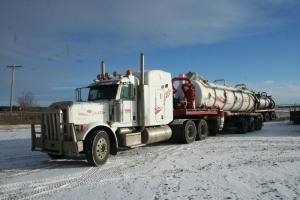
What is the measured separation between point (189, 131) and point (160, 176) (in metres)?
6.35

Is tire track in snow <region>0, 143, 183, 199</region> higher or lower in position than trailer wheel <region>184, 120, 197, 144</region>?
lower

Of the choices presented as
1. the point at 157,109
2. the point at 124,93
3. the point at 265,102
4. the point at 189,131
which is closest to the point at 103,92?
the point at 124,93

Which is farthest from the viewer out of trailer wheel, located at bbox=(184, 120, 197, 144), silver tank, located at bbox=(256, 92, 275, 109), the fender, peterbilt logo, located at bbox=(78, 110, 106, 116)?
silver tank, located at bbox=(256, 92, 275, 109)

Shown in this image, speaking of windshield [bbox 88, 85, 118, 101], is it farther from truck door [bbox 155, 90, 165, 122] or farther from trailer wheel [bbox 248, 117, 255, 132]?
trailer wheel [bbox 248, 117, 255, 132]

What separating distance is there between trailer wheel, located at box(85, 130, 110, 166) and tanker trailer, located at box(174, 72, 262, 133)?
22.3ft

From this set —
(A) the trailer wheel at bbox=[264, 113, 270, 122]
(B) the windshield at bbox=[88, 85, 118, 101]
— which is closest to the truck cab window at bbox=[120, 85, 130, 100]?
(B) the windshield at bbox=[88, 85, 118, 101]

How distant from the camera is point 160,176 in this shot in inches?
247

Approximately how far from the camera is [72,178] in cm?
630

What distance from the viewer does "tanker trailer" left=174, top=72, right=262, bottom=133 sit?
13.8 m

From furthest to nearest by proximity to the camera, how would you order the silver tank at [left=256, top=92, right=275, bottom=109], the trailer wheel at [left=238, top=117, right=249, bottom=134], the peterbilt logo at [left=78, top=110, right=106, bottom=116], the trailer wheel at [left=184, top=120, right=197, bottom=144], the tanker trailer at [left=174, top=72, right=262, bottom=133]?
the silver tank at [left=256, top=92, right=275, bottom=109], the trailer wheel at [left=238, top=117, right=249, bottom=134], the tanker trailer at [left=174, top=72, right=262, bottom=133], the trailer wheel at [left=184, top=120, right=197, bottom=144], the peterbilt logo at [left=78, top=110, right=106, bottom=116]

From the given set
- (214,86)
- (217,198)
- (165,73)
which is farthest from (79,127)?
(214,86)

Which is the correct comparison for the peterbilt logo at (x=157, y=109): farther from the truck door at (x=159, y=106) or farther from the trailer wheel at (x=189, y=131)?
the trailer wheel at (x=189, y=131)

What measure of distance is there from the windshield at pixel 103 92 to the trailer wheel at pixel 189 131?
14.0 feet

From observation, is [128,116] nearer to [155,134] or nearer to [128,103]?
[128,103]
